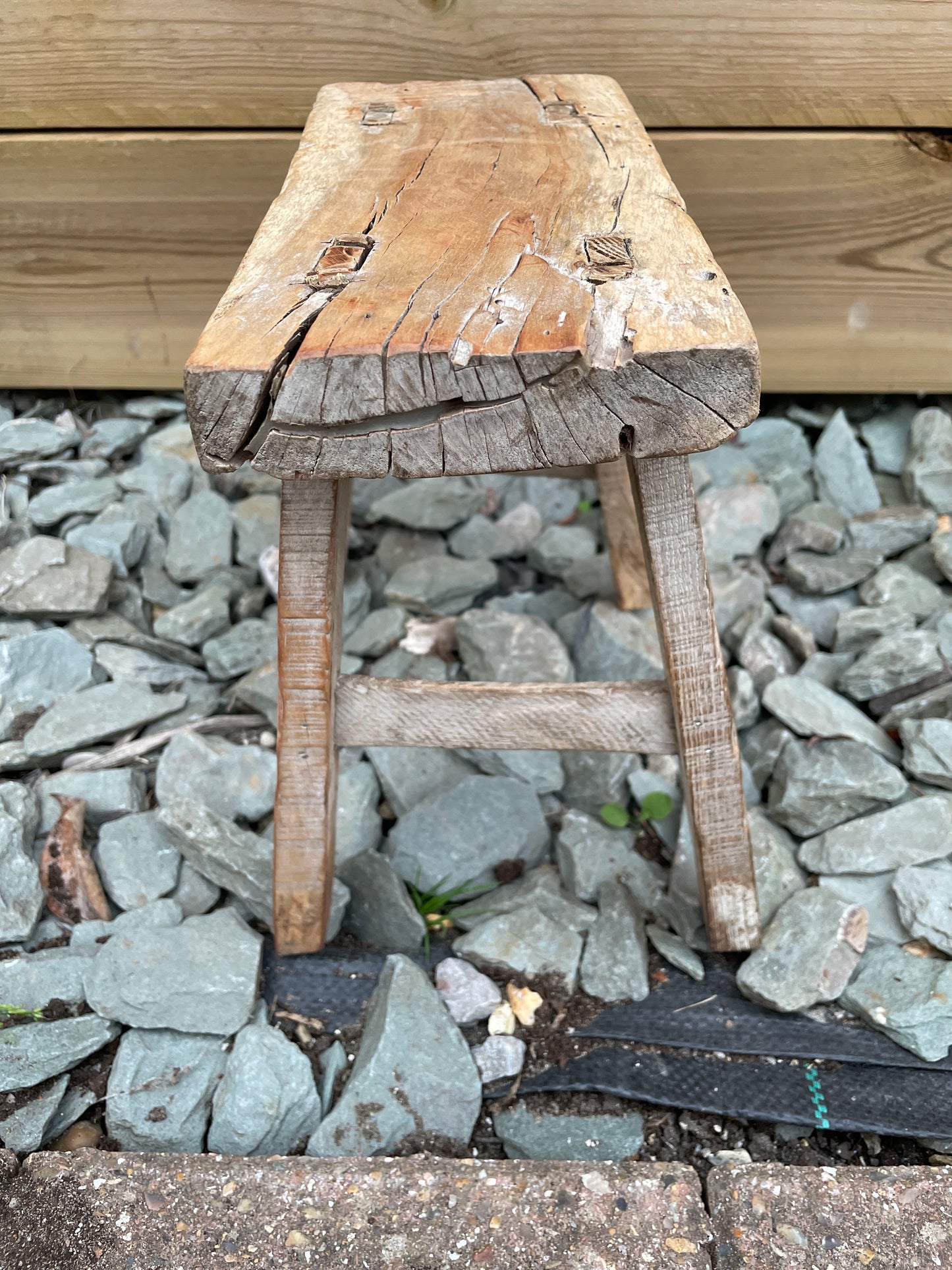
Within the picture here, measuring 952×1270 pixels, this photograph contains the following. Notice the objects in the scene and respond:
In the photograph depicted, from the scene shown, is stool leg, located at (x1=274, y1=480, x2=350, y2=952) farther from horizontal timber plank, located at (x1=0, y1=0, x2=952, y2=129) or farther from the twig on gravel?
horizontal timber plank, located at (x1=0, y1=0, x2=952, y2=129)

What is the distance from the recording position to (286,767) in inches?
54.6

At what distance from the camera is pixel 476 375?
94cm

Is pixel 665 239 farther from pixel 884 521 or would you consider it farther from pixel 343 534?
pixel 884 521

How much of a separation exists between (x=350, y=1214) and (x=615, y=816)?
0.79 metres

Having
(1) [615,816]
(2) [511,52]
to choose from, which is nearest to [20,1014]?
(1) [615,816]

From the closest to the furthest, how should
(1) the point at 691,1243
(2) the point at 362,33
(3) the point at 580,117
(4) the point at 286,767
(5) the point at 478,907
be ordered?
(1) the point at 691,1243, (4) the point at 286,767, (3) the point at 580,117, (5) the point at 478,907, (2) the point at 362,33

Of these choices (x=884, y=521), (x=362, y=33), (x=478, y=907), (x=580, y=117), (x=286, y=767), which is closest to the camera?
(x=286, y=767)

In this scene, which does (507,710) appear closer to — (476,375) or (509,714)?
(509,714)

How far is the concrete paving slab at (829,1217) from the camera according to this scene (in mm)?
1127

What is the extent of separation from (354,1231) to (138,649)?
124cm

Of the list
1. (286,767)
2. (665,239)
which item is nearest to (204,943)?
(286,767)

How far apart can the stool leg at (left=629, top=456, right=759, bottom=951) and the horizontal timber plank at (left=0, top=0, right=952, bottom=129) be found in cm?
124

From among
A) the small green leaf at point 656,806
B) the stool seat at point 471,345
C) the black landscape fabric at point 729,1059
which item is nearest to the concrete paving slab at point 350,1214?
the black landscape fabric at point 729,1059

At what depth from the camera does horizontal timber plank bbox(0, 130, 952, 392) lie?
2158mm
